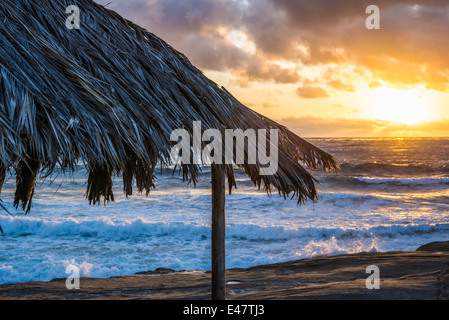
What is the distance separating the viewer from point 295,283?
225 inches

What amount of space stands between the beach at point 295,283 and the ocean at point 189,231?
5.67 ft

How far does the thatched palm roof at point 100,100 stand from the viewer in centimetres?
232

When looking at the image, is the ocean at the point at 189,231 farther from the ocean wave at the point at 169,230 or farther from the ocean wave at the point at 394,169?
the ocean wave at the point at 394,169

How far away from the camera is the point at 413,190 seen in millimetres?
21094

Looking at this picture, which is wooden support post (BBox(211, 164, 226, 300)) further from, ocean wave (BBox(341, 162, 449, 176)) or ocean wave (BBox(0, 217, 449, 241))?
ocean wave (BBox(341, 162, 449, 176))

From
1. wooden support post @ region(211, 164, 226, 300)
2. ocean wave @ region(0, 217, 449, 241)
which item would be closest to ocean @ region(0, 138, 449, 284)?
ocean wave @ region(0, 217, 449, 241)

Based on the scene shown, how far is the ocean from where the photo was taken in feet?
28.8

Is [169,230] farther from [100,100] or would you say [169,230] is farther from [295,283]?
[100,100]

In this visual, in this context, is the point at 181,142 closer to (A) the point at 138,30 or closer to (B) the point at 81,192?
(A) the point at 138,30

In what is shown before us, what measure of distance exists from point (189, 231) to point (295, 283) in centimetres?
642

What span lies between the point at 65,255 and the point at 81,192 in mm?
10520

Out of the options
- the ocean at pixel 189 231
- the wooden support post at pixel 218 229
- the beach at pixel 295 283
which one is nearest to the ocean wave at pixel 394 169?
the ocean at pixel 189 231

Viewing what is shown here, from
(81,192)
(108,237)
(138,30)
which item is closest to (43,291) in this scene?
(138,30)
